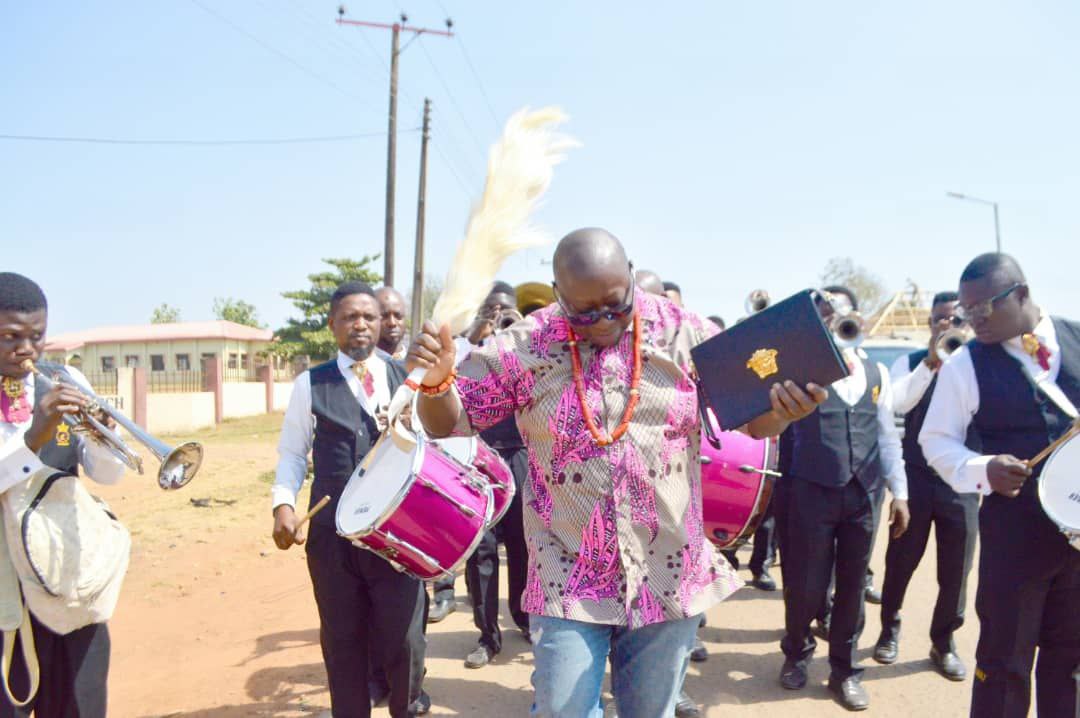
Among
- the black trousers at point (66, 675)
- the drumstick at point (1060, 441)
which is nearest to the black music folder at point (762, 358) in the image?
the drumstick at point (1060, 441)

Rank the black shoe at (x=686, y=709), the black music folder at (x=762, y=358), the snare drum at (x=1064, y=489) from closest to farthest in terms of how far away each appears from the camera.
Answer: the black music folder at (x=762, y=358) → the snare drum at (x=1064, y=489) → the black shoe at (x=686, y=709)

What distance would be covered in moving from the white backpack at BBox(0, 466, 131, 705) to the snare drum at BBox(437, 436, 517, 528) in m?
1.47

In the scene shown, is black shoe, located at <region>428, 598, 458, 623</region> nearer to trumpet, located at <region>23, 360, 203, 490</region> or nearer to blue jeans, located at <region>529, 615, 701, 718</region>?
trumpet, located at <region>23, 360, 203, 490</region>

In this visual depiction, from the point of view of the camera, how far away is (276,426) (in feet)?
77.6

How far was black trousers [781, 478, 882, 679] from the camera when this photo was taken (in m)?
4.64

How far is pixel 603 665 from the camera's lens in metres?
2.68

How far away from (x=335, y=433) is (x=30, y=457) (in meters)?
1.23

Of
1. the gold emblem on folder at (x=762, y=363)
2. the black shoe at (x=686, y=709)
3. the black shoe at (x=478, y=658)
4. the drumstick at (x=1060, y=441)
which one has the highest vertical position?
the gold emblem on folder at (x=762, y=363)

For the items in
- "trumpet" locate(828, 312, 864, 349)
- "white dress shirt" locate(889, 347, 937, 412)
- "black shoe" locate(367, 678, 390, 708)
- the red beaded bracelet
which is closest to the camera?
the red beaded bracelet

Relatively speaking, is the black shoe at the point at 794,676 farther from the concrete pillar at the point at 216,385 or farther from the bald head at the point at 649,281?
the concrete pillar at the point at 216,385

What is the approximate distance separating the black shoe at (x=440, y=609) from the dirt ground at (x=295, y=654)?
0.08 metres

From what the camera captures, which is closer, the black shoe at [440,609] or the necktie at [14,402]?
the necktie at [14,402]

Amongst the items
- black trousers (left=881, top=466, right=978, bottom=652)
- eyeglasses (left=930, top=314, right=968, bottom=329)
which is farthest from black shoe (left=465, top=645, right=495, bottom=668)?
eyeglasses (left=930, top=314, right=968, bottom=329)

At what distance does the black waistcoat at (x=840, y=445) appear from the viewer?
15.1 ft
